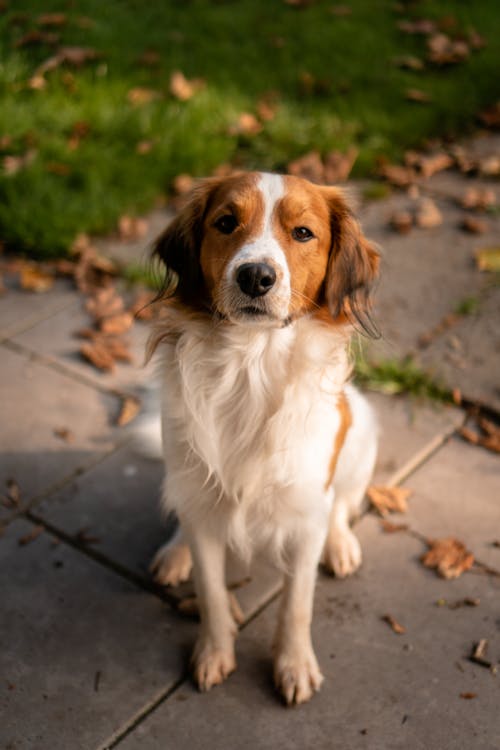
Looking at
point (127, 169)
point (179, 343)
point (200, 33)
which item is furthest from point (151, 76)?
point (179, 343)

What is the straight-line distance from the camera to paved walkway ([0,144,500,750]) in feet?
8.05

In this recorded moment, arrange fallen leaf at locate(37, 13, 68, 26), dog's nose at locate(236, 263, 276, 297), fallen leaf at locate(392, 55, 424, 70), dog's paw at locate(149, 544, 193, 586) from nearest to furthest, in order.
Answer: dog's nose at locate(236, 263, 276, 297) < dog's paw at locate(149, 544, 193, 586) < fallen leaf at locate(392, 55, 424, 70) < fallen leaf at locate(37, 13, 68, 26)

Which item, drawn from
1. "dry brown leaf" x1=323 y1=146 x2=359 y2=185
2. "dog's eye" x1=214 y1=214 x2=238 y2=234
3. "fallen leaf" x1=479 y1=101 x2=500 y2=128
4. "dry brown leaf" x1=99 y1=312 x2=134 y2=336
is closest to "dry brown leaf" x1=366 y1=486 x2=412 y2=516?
"dog's eye" x1=214 y1=214 x2=238 y2=234

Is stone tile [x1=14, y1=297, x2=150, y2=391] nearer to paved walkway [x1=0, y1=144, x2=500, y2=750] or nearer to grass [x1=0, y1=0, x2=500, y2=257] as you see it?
paved walkway [x1=0, y1=144, x2=500, y2=750]

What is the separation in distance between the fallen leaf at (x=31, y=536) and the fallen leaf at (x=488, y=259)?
2.82 metres

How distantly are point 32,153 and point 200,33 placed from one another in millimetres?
2440

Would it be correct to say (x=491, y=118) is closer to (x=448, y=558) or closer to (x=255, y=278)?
(x=448, y=558)

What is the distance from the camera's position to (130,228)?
5.03 metres

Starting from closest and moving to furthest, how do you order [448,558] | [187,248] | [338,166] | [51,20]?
1. [187,248]
2. [448,558]
3. [338,166]
4. [51,20]

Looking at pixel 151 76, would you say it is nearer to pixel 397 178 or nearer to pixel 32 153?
pixel 32 153

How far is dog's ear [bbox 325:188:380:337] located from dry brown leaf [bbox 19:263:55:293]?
2.43m

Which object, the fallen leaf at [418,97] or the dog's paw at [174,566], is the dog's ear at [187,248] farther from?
the fallen leaf at [418,97]

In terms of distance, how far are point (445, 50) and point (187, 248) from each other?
520cm

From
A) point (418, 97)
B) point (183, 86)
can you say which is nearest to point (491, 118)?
point (418, 97)
